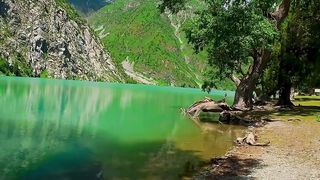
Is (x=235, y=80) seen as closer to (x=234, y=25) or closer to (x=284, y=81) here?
(x=284, y=81)

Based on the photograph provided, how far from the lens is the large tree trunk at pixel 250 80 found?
56.6m

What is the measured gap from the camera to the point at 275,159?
24.6m

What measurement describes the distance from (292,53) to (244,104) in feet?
40.7

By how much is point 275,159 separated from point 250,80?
33.2 m

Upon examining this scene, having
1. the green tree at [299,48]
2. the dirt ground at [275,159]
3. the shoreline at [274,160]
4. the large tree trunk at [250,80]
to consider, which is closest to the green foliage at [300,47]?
the green tree at [299,48]

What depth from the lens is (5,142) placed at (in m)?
27.9

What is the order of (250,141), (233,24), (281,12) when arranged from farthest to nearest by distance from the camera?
1. (281,12)
2. (233,24)
3. (250,141)

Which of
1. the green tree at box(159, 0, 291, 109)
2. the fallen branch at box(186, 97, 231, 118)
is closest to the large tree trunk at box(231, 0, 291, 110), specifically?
the fallen branch at box(186, 97, 231, 118)

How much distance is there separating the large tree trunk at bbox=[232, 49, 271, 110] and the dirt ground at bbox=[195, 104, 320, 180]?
1871 cm

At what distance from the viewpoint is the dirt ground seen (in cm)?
2041

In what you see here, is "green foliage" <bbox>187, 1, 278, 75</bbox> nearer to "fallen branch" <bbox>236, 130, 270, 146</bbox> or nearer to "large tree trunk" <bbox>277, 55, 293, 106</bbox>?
"fallen branch" <bbox>236, 130, 270, 146</bbox>

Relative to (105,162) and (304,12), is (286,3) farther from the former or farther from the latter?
(105,162)

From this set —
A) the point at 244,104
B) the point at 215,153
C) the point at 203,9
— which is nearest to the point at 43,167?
the point at 215,153

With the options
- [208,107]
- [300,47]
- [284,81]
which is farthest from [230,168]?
[300,47]
